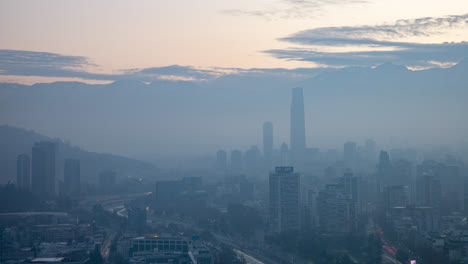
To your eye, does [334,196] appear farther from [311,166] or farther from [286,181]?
[311,166]

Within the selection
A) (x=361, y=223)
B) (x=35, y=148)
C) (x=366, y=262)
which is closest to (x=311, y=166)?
(x=35, y=148)

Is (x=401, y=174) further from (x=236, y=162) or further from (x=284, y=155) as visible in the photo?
(x=236, y=162)

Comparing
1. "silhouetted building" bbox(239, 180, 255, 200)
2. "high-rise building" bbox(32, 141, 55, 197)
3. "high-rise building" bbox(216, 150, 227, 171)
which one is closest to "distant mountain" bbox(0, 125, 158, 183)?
"high-rise building" bbox(32, 141, 55, 197)

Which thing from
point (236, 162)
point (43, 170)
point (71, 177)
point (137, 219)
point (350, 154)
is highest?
point (350, 154)

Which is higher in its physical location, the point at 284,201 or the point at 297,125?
the point at 297,125

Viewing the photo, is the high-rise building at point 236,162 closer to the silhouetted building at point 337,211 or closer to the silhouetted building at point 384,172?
the silhouetted building at point 384,172

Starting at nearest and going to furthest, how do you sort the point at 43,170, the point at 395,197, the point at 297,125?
the point at 395,197
the point at 43,170
the point at 297,125

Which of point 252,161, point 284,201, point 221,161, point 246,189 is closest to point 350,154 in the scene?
point 252,161
